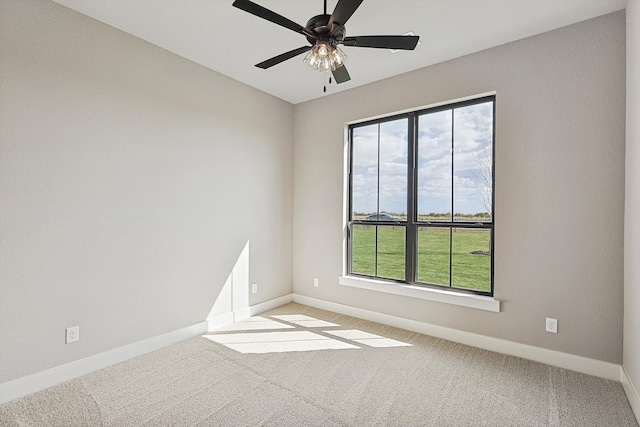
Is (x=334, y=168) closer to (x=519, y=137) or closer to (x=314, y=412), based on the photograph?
(x=519, y=137)

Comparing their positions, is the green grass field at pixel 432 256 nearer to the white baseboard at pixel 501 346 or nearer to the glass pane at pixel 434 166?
the glass pane at pixel 434 166

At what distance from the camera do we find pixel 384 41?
2029 mm

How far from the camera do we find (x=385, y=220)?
151 inches

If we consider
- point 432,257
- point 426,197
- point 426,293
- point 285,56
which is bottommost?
point 426,293

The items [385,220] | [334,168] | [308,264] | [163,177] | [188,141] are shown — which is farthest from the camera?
[308,264]

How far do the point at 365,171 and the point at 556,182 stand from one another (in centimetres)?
200

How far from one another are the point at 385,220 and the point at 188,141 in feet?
7.93

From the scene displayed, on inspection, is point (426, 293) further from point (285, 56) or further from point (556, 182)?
point (285, 56)

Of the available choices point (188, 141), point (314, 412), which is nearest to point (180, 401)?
point (314, 412)

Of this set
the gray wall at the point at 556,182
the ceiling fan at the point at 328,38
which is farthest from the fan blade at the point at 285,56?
the gray wall at the point at 556,182

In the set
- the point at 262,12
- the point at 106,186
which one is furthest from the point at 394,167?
the point at 106,186

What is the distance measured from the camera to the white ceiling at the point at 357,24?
2357 millimetres

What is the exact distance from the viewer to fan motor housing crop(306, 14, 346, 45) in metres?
1.90

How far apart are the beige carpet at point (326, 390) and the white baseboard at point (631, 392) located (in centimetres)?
4
